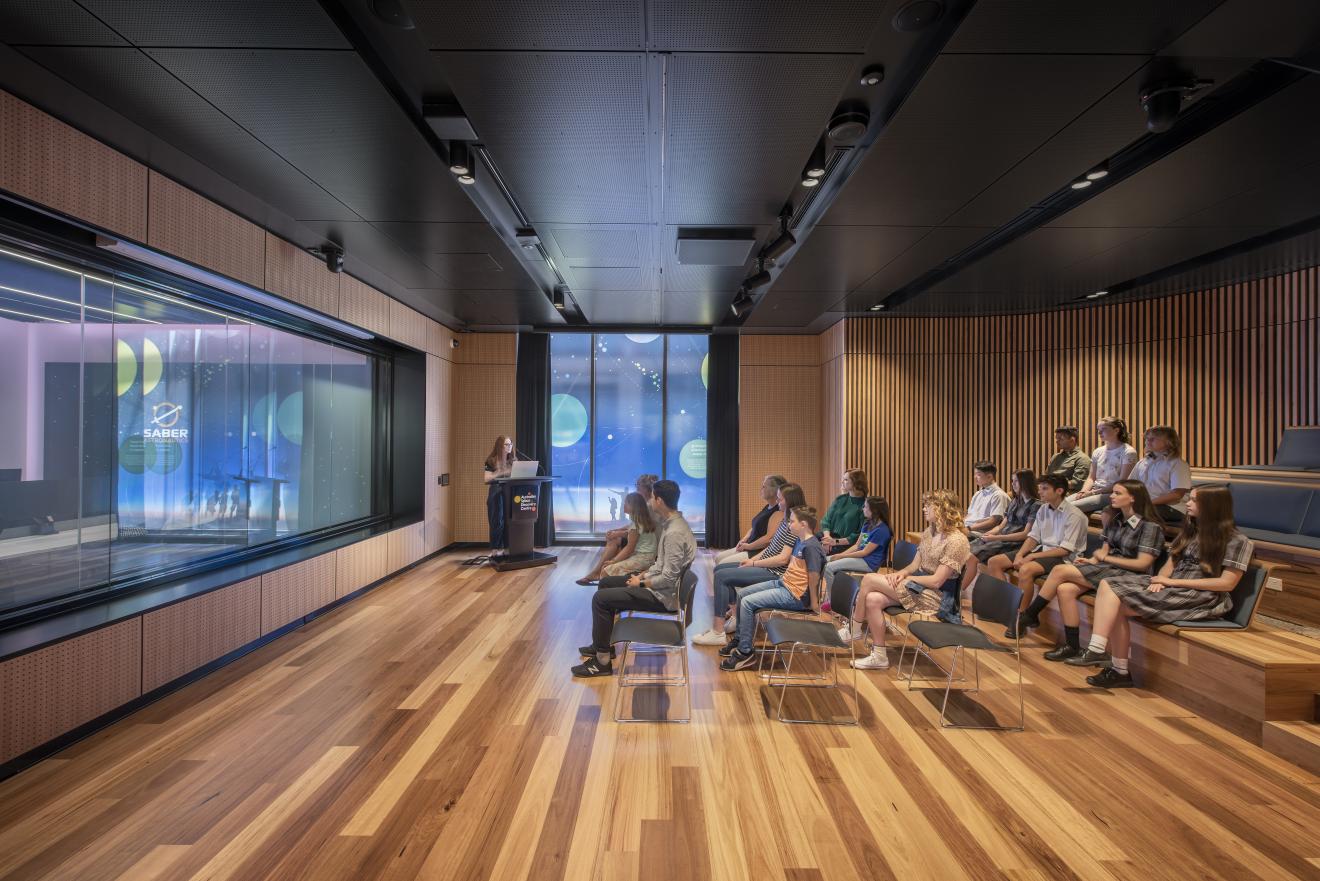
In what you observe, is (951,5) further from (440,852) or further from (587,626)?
(587,626)

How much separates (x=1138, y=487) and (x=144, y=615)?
682 centimetres

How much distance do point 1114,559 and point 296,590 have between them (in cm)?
662

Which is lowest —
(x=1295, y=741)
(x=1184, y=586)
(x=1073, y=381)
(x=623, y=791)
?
(x=623, y=791)

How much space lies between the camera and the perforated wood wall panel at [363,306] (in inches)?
237

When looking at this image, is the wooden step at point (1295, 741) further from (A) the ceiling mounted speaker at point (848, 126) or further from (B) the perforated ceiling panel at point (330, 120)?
(B) the perforated ceiling panel at point (330, 120)

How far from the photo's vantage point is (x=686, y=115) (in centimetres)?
305

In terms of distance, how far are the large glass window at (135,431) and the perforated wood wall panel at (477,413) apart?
314 centimetres

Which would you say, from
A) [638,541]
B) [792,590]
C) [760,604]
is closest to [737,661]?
[760,604]

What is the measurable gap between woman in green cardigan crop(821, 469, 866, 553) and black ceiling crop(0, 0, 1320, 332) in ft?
7.54

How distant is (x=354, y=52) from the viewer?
2.59 m

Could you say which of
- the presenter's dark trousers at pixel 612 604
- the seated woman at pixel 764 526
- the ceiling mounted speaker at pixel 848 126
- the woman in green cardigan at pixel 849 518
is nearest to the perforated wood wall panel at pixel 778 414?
the woman in green cardigan at pixel 849 518

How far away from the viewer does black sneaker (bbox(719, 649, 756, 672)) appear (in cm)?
449

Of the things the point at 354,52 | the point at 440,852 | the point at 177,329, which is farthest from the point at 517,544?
the point at 354,52

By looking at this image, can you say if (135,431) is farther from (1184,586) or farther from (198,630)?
(1184,586)
